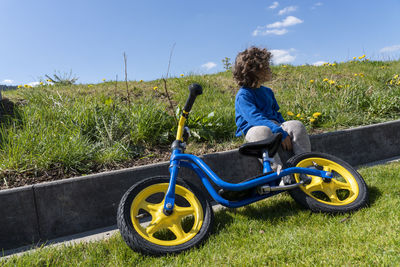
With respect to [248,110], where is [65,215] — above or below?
below

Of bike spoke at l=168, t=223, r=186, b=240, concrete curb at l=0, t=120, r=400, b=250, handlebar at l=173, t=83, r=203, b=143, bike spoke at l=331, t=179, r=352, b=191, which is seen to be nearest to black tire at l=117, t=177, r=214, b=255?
bike spoke at l=168, t=223, r=186, b=240

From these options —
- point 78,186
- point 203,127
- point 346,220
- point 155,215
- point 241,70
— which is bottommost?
point 346,220

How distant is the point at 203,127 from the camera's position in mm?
3900

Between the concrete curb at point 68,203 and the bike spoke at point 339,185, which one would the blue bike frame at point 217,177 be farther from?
the concrete curb at point 68,203

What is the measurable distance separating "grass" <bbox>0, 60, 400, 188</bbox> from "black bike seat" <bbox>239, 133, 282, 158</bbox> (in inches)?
38.1

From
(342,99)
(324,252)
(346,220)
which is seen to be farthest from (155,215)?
(342,99)

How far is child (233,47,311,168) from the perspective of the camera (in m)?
2.92

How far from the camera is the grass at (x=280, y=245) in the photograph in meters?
A: 2.01

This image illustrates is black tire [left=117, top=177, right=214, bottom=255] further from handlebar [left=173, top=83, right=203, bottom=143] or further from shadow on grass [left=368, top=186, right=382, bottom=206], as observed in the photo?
shadow on grass [left=368, top=186, right=382, bottom=206]

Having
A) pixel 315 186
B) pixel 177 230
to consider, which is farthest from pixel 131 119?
pixel 315 186

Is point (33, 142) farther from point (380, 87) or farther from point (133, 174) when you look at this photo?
point (380, 87)

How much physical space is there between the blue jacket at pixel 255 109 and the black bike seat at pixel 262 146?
9.0 inches

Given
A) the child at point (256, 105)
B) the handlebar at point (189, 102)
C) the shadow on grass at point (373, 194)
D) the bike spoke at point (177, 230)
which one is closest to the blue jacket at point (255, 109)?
the child at point (256, 105)

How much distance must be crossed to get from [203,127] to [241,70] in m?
1.04
